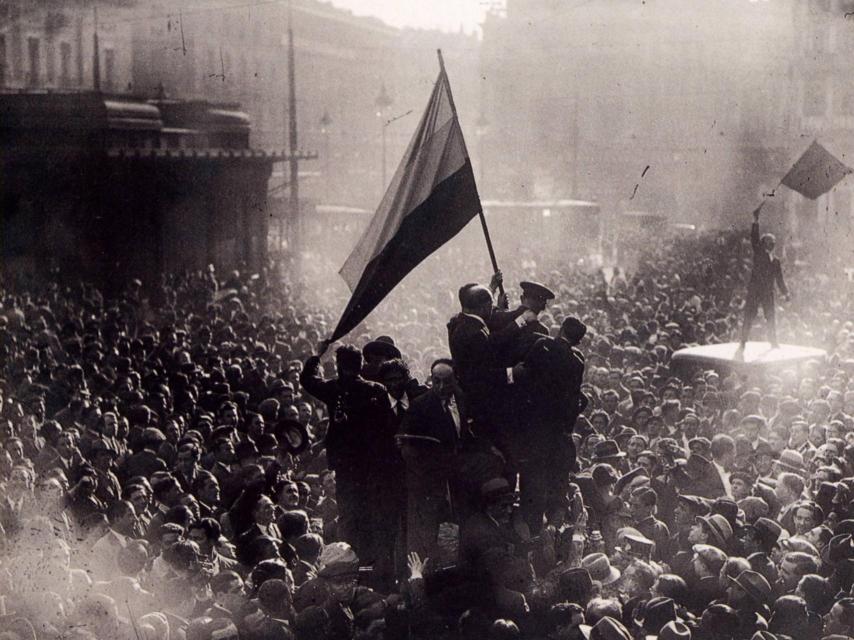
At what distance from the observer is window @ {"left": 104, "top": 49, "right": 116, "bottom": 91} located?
4528 centimetres

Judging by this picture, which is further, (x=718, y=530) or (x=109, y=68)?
(x=109, y=68)

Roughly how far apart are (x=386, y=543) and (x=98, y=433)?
12.2 ft

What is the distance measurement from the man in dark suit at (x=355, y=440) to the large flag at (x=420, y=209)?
799 millimetres

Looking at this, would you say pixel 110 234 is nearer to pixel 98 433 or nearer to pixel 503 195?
pixel 98 433

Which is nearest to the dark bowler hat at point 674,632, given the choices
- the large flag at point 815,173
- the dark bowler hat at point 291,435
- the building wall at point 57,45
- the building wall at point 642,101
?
the dark bowler hat at point 291,435

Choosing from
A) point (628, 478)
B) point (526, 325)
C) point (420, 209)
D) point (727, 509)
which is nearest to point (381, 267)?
point (420, 209)

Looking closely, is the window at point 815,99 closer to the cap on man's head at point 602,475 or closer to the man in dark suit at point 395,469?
the cap on man's head at point 602,475

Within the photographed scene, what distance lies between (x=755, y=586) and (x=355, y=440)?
2.85 m

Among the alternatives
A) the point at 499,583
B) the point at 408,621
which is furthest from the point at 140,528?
the point at 499,583

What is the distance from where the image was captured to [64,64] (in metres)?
41.9

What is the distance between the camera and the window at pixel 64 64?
4231 centimetres

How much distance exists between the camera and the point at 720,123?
54.2m

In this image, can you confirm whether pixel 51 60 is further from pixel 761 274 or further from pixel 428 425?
pixel 428 425

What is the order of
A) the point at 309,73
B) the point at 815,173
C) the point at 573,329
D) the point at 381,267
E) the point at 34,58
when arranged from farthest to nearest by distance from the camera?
1. the point at 309,73
2. the point at 34,58
3. the point at 815,173
4. the point at 381,267
5. the point at 573,329
